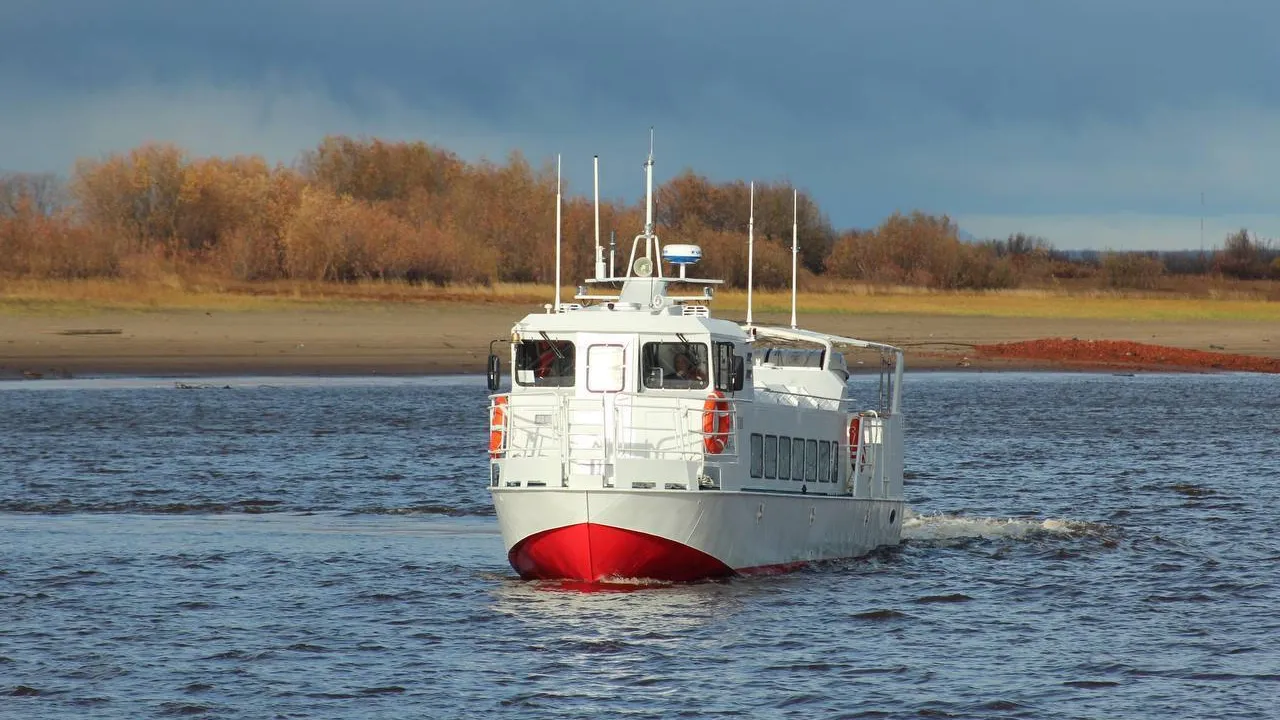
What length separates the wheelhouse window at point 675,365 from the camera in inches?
903

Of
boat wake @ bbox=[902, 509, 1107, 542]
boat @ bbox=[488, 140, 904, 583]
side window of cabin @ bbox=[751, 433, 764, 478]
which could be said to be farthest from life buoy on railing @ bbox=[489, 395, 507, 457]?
boat wake @ bbox=[902, 509, 1107, 542]

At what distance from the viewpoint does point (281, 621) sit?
2183 centimetres

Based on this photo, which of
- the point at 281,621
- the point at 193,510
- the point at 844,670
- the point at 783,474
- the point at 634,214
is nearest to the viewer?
the point at 844,670

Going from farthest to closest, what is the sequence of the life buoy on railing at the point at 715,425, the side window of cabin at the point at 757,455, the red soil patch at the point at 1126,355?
the red soil patch at the point at 1126,355, the side window of cabin at the point at 757,455, the life buoy on railing at the point at 715,425

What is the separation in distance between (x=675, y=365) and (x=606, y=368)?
2.79 feet

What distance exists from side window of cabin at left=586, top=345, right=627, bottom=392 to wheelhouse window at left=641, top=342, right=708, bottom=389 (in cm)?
29

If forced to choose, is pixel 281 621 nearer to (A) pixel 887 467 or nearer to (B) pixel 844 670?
(B) pixel 844 670

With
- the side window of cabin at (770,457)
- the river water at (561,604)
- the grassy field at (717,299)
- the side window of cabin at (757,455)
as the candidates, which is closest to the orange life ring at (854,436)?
the river water at (561,604)

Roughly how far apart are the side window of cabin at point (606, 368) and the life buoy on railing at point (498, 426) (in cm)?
107

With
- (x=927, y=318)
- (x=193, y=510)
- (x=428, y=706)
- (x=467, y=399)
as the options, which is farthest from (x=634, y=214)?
(x=428, y=706)

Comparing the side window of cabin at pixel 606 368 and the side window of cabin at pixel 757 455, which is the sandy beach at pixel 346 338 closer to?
the side window of cabin at pixel 606 368

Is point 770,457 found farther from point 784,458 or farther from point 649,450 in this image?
point 649,450

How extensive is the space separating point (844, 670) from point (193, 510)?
584 inches

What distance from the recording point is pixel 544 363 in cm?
2334
